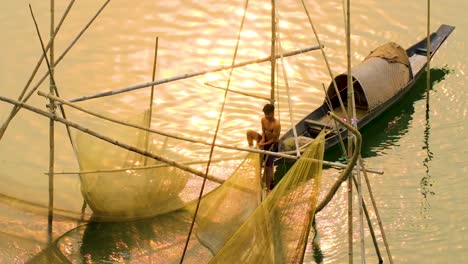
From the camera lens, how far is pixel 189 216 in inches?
336

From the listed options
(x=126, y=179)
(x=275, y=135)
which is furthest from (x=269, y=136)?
(x=126, y=179)

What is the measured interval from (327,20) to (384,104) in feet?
7.25

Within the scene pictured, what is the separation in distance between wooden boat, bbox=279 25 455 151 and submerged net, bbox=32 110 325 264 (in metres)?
1.72

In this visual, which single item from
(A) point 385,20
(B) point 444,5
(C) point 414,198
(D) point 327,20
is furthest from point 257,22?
(C) point 414,198

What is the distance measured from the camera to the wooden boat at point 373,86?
404 inches

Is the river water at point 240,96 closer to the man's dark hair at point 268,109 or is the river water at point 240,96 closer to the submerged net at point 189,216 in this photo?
the submerged net at point 189,216

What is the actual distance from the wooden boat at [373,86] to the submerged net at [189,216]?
5.64 feet

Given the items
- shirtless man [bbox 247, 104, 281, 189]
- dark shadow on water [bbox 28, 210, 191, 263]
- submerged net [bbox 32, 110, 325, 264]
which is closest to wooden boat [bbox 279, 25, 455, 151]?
shirtless man [bbox 247, 104, 281, 189]

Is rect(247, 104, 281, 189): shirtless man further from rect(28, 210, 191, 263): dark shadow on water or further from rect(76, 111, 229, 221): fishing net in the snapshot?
rect(28, 210, 191, 263): dark shadow on water

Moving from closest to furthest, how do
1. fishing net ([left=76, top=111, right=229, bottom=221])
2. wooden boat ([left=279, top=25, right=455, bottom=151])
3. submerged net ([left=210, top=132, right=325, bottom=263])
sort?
→ submerged net ([left=210, top=132, right=325, bottom=263])
fishing net ([left=76, top=111, right=229, bottom=221])
wooden boat ([left=279, top=25, right=455, bottom=151])

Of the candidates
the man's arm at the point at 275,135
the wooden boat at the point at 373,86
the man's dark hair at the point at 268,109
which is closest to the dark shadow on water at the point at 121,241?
the man's arm at the point at 275,135

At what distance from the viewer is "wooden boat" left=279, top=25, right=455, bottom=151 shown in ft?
33.6

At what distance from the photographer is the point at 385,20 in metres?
12.7

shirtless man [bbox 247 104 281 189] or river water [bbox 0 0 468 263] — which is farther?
river water [bbox 0 0 468 263]
